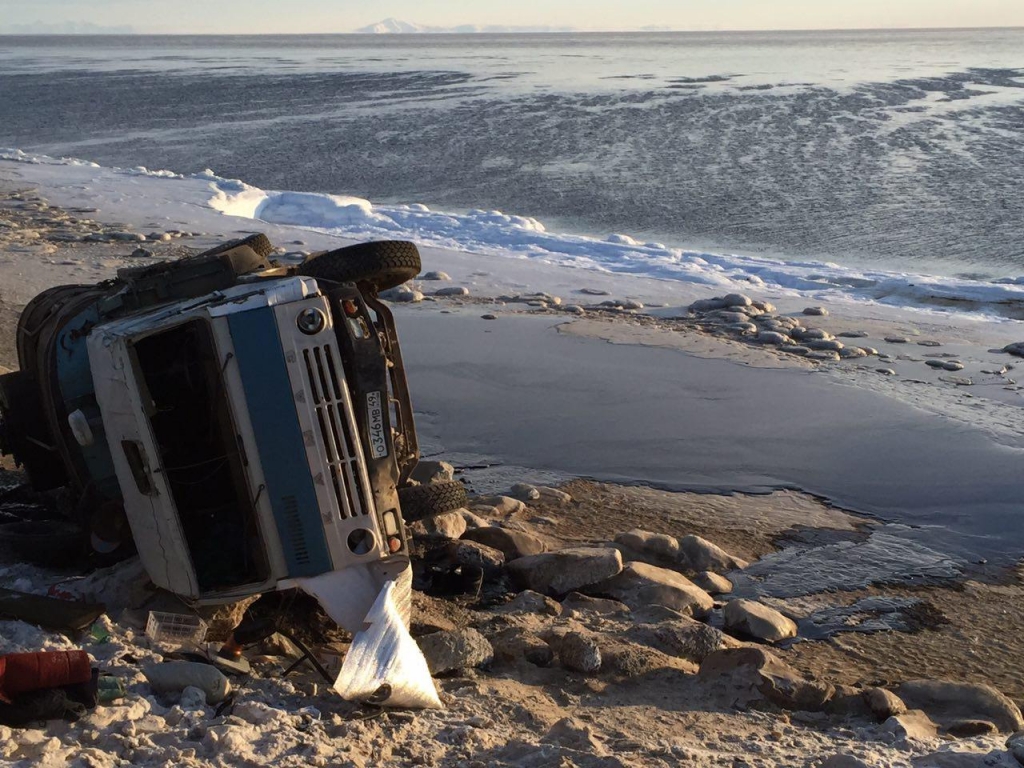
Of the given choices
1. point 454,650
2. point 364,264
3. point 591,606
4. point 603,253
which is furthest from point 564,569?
point 603,253

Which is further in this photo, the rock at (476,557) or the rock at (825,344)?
the rock at (825,344)

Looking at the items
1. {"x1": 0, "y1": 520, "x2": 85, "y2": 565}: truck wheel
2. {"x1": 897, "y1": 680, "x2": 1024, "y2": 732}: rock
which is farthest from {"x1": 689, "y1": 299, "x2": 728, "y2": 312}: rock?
{"x1": 0, "y1": 520, "x2": 85, "y2": 565}: truck wheel

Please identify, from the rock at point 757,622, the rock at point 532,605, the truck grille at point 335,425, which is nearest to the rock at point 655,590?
the rock at point 757,622

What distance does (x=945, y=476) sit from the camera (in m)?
8.08

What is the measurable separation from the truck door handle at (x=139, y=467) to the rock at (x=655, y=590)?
95.4 inches

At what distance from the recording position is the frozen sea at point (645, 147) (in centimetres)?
1981

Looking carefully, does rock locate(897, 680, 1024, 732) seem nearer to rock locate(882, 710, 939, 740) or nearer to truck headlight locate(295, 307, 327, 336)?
rock locate(882, 710, 939, 740)

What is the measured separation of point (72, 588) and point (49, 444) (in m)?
1.12

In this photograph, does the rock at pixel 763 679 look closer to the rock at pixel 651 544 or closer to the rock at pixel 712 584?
the rock at pixel 712 584

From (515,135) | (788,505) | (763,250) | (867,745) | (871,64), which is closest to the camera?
(867,745)

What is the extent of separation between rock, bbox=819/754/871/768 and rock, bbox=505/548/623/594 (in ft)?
6.86

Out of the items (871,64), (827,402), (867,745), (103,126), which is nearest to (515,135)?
(103,126)

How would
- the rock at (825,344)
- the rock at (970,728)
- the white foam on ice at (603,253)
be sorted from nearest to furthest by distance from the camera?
the rock at (970,728)
the rock at (825,344)
the white foam on ice at (603,253)

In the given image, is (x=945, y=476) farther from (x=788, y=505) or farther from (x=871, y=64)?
(x=871, y=64)
